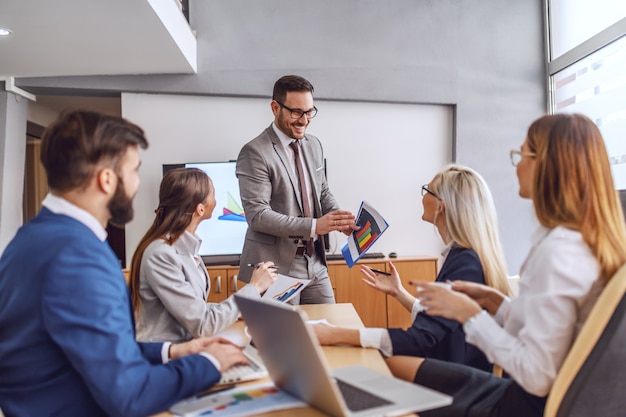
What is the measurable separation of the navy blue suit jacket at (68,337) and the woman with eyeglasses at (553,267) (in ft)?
2.29

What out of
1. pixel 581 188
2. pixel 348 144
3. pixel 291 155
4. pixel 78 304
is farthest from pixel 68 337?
pixel 348 144

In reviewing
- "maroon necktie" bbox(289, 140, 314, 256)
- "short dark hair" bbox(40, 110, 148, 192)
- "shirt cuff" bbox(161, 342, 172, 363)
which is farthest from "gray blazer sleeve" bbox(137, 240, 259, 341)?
"maroon necktie" bbox(289, 140, 314, 256)

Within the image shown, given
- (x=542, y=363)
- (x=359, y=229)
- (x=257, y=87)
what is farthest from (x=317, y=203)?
(x=257, y=87)

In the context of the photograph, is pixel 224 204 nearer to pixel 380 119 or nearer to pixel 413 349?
pixel 380 119

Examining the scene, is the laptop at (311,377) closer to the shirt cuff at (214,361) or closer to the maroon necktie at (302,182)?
the shirt cuff at (214,361)

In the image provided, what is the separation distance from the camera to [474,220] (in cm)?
186

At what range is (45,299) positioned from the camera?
3.32 feet

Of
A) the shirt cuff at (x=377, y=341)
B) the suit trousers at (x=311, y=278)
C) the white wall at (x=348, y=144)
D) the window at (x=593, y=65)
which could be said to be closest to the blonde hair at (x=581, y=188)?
the shirt cuff at (x=377, y=341)

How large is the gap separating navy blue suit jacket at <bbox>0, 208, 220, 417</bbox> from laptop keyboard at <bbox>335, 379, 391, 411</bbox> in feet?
1.05

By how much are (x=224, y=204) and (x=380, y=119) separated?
165cm

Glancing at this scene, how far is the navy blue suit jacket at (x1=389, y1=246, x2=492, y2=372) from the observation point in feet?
5.34

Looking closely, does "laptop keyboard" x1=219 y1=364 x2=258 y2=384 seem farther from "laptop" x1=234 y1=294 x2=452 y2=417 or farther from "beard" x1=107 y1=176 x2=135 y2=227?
"beard" x1=107 y1=176 x2=135 y2=227

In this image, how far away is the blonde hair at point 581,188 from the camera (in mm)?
1231

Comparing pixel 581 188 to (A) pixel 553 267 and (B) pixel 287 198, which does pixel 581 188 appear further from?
(B) pixel 287 198
